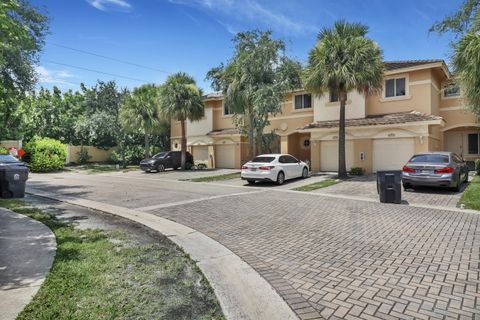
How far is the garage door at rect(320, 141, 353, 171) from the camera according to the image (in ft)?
70.7

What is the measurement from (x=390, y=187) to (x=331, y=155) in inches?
452

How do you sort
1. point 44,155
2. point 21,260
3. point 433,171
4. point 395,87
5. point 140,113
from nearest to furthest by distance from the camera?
A: point 21,260, point 433,171, point 395,87, point 44,155, point 140,113

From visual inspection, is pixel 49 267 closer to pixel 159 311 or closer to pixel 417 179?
pixel 159 311

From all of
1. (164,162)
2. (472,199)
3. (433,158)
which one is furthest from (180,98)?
(472,199)

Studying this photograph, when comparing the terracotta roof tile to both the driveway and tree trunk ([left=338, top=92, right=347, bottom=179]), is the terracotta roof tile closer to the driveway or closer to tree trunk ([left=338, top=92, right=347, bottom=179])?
tree trunk ([left=338, top=92, right=347, bottom=179])

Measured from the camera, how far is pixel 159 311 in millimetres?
3553

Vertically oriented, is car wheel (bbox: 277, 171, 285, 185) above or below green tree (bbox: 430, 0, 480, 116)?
below

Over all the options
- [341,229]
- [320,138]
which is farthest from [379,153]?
[341,229]

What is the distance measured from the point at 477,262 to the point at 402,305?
2287 mm

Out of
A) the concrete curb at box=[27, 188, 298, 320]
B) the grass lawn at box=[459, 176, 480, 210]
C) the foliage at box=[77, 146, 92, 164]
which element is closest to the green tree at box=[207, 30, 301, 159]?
the grass lawn at box=[459, 176, 480, 210]

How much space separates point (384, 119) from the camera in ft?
64.4

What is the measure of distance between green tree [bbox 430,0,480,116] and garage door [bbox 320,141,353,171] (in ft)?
29.8

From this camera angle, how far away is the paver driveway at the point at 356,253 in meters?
3.77

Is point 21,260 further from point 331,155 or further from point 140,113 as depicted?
point 140,113
